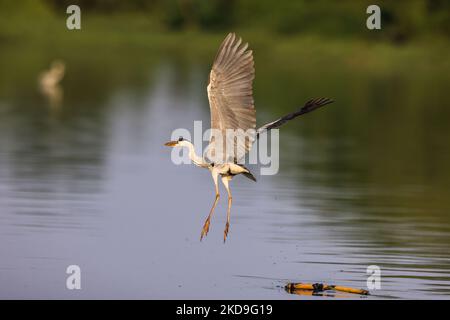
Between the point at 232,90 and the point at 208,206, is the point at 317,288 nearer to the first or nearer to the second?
the point at 232,90

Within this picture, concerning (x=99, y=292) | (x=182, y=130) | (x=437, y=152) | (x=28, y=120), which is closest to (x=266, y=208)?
(x=99, y=292)

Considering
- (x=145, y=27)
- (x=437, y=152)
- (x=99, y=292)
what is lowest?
(x=99, y=292)

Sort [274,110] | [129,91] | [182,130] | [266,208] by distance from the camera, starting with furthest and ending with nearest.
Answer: [129,91] → [274,110] → [182,130] → [266,208]

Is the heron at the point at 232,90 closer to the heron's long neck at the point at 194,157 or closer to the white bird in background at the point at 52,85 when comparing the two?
the heron's long neck at the point at 194,157

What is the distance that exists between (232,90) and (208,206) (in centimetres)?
362

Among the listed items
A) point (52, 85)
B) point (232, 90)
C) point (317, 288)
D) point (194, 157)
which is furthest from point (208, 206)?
point (52, 85)

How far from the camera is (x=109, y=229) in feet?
41.9

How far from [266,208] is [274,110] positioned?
12204mm

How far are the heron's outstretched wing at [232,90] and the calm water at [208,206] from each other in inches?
45.9

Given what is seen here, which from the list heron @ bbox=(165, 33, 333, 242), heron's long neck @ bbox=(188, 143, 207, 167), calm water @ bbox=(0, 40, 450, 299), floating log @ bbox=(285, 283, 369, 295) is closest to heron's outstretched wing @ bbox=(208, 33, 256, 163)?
heron @ bbox=(165, 33, 333, 242)

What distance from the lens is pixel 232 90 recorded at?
11.1m

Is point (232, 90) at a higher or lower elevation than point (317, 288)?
higher

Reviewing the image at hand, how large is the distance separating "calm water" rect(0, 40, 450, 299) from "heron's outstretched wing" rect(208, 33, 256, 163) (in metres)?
1.16

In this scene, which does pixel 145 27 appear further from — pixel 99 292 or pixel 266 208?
pixel 99 292
